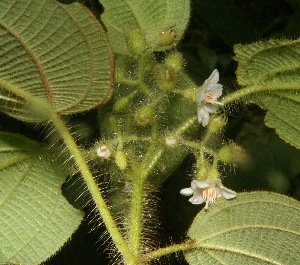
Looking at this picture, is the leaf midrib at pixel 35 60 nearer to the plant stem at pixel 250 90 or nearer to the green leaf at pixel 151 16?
the green leaf at pixel 151 16

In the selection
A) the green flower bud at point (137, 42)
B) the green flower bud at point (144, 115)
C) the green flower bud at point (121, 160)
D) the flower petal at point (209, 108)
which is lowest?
the green flower bud at point (121, 160)

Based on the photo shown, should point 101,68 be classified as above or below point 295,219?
above

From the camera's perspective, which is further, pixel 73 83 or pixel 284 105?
pixel 284 105

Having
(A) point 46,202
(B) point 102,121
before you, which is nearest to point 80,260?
(A) point 46,202

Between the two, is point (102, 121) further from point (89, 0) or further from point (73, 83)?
point (89, 0)

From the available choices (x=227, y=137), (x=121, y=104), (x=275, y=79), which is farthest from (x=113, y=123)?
(x=227, y=137)

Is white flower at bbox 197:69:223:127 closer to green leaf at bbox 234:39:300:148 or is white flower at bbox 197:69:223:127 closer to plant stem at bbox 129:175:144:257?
green leaf at bbox 234:39:300:148

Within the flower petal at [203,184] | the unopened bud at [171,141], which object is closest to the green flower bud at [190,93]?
the unopened bud at [171,141]
